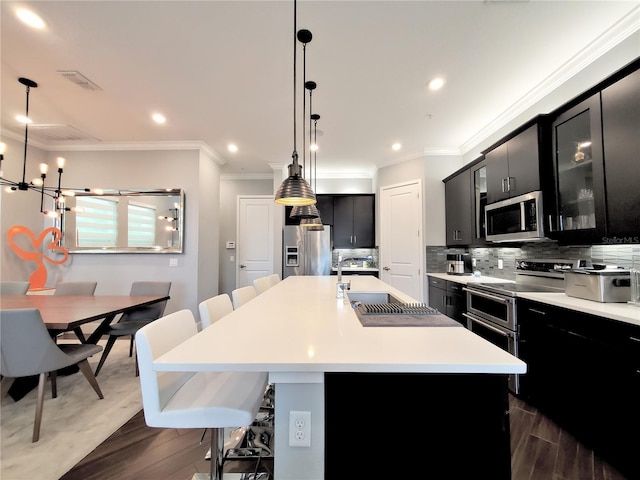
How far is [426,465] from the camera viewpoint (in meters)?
0.86

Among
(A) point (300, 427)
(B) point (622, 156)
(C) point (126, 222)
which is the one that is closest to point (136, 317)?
(C) point (126, 222)

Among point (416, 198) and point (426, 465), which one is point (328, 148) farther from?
point (426, 465)

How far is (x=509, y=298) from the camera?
218 centimetres

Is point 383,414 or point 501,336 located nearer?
point 383,414

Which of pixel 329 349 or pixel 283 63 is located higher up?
pixel 283 63

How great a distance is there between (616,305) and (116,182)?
544 centimetres

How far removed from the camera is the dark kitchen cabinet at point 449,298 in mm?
3021

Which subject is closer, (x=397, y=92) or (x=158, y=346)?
(x=158, y=346)

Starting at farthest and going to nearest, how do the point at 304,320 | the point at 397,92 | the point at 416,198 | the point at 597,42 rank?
the point at 416,198, the point at 397,92, the point at 597,42, the point at 304,320

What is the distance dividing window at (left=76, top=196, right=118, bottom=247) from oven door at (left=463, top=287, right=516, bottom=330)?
4684 millimetres

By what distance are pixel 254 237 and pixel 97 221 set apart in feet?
8.19

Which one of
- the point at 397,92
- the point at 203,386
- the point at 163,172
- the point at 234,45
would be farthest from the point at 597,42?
the point at 163,172

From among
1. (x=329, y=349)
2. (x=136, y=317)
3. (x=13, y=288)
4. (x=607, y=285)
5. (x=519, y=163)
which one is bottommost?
(x=136, y=317)

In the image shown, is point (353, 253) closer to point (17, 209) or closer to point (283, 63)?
point (283, 63)
